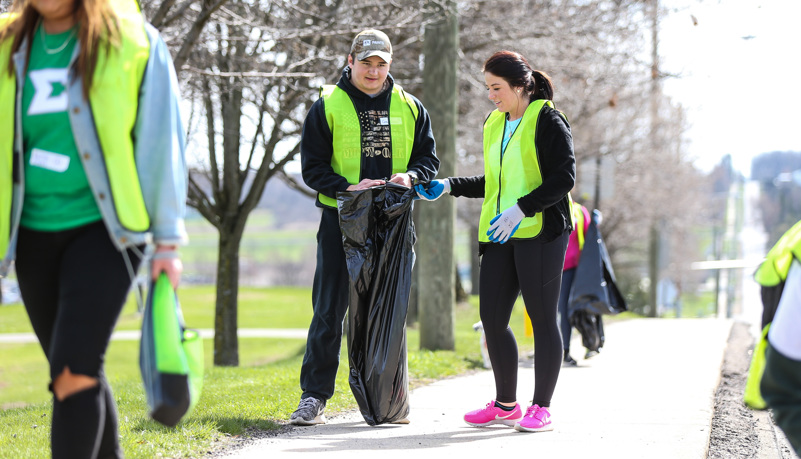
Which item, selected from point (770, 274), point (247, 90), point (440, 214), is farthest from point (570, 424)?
point (247, 90)

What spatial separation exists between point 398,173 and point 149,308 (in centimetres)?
237

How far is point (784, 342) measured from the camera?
2.53 meters

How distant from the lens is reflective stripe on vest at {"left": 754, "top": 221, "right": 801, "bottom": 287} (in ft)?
8.55

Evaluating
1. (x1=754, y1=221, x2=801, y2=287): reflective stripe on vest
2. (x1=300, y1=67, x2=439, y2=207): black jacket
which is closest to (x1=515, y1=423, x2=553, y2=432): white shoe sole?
(x1=300, y1=67, x2=439, y2=207): black jacket

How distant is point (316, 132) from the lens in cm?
488

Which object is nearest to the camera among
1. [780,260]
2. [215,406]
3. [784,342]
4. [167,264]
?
[784,342]

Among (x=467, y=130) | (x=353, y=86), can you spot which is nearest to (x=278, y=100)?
(x=467, y=130)

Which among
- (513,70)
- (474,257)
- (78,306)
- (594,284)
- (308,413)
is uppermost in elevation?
(513,70)

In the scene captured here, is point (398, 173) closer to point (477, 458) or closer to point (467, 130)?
point (477, 458)

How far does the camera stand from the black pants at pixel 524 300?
4.75 metres

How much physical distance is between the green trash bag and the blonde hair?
0.66 metres

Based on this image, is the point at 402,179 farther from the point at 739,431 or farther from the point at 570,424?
the point at 739,431

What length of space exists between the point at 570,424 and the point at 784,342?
2.59m

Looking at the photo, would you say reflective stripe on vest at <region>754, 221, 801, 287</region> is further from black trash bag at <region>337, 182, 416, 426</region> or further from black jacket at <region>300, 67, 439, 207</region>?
black jacket at <region>300, 67, 439, 207</region>
